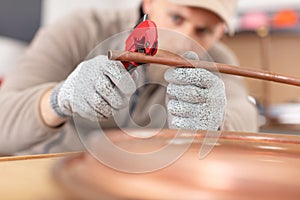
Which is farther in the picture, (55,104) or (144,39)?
(55,104)

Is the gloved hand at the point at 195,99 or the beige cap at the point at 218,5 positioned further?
the beige cap at the point at 218,5

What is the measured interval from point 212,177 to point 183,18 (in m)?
0.73

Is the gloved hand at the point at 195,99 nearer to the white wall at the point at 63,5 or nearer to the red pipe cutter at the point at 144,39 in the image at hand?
the red pipe cutter at the point at 144,39

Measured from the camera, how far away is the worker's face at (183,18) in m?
1.04

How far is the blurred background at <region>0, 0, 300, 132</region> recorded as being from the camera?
237 cm

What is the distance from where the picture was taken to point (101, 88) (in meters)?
0.57

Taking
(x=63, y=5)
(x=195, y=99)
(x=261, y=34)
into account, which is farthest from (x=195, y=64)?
(x=63, y=5)

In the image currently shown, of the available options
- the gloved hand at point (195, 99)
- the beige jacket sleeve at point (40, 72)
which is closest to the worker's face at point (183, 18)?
the beige jacket sleeve at point (40, 72)

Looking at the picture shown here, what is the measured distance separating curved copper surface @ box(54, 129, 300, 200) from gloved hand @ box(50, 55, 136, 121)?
137 mm

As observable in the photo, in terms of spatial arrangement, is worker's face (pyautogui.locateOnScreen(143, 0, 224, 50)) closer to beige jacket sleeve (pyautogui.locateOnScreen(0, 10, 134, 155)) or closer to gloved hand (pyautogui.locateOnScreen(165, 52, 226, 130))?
beige jacket sleeve (pyautogui.locateOnScreen(0, 10, 134, 155))

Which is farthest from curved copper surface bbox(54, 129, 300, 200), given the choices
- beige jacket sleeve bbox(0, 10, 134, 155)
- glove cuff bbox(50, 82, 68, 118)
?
beige jacket sleeve bbox(0, 10, 134, 155)

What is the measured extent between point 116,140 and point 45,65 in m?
0.64

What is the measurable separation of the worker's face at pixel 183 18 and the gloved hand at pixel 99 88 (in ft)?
1.50

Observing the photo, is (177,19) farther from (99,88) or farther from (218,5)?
(99,88)
